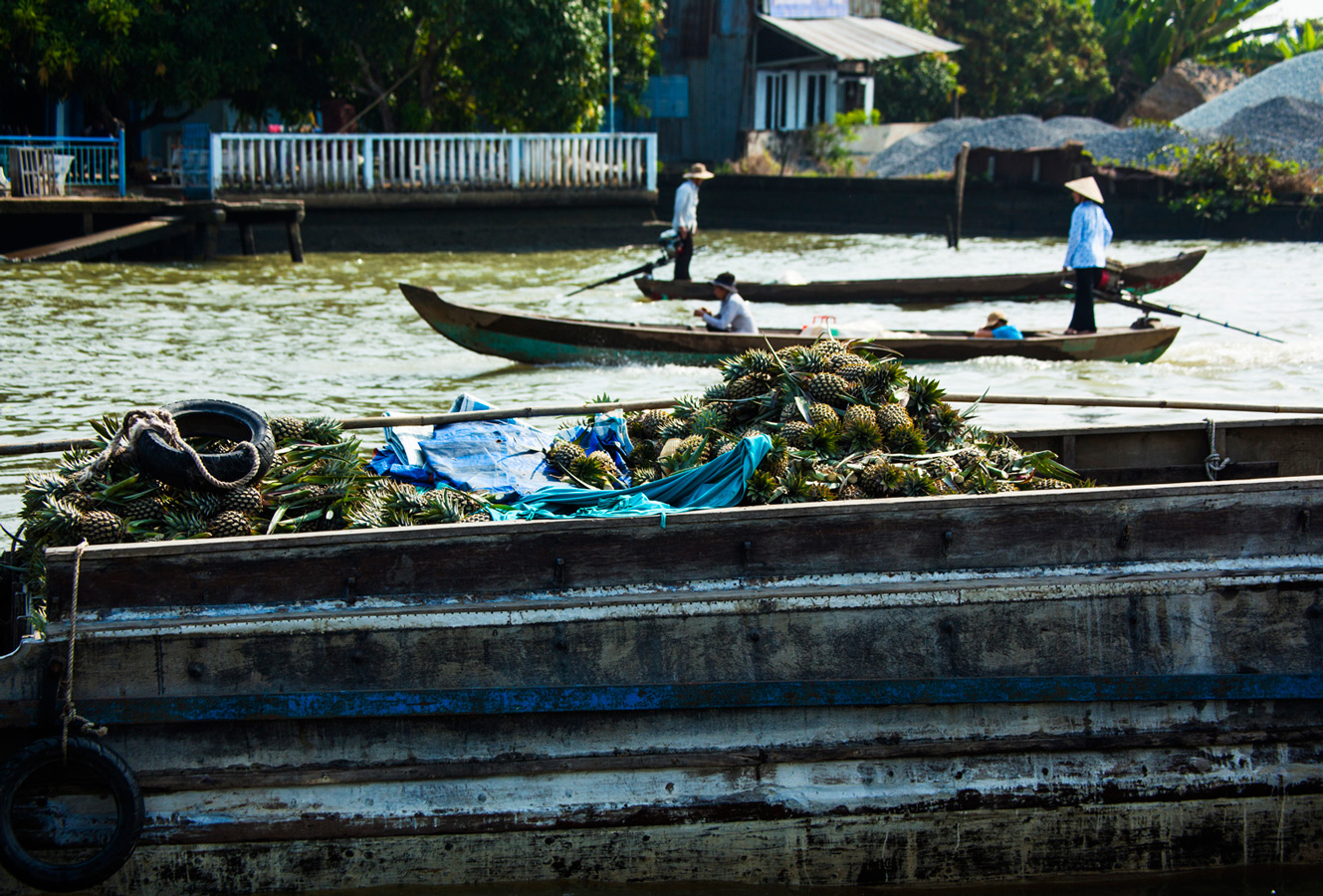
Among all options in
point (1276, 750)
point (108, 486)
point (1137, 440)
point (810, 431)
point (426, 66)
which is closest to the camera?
point (1276, 750)

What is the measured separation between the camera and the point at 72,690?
327cm

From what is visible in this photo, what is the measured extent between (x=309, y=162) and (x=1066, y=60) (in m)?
22.7

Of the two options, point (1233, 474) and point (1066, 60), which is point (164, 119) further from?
point (1066, 60)

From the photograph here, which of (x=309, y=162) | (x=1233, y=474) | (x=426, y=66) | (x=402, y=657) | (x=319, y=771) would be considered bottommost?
(x=319, y=771)

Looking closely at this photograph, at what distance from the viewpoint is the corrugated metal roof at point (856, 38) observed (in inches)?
1085

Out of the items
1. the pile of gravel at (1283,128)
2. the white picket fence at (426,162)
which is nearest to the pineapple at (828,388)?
the white picket fence at (426,162)

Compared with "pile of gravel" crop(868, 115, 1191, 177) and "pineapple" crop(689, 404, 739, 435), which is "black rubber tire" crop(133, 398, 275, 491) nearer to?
"pineapple" crop(689, 404, 739, 435)

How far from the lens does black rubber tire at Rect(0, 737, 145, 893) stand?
319cm

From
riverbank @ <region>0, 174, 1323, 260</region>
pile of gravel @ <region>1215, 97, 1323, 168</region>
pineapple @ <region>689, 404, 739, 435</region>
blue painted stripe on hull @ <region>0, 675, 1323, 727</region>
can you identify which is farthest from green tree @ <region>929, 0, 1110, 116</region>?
blue painted stripe on hull @ <region>0, 675, 1323, 727</region>

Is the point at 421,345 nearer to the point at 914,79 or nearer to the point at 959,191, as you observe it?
the point at 959,191

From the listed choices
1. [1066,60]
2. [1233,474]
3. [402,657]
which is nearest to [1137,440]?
[1233,474]

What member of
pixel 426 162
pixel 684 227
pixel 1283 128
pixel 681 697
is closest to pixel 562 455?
pixel 681 697

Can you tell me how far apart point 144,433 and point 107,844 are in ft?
4.22

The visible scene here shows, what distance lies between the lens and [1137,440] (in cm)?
500
